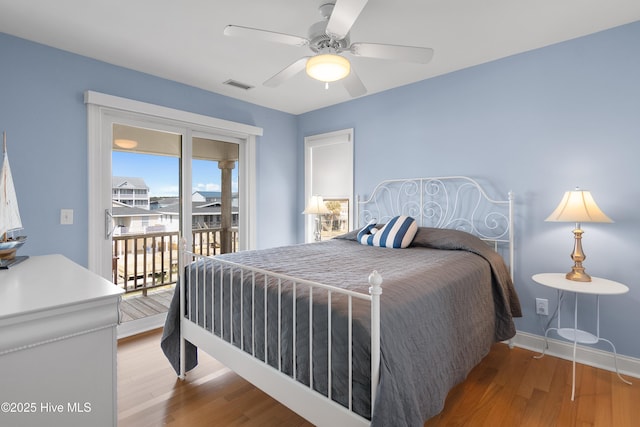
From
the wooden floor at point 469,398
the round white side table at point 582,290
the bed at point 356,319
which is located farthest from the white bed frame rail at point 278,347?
the round white side table at point 582,290

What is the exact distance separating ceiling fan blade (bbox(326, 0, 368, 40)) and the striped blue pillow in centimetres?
163

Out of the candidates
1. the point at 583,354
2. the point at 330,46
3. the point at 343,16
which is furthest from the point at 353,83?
the point at 583,354

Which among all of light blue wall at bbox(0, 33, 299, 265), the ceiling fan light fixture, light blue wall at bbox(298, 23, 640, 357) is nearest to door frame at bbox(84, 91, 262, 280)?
light blue wall at bbox(0, 33, 299, 265)

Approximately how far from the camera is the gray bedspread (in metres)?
1.21

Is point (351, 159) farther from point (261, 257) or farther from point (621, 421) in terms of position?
point (621, 421)

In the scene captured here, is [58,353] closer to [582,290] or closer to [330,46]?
[330,46]

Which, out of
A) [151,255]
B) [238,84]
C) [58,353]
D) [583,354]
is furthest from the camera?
[151,255]

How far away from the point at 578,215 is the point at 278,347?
206 centimetres

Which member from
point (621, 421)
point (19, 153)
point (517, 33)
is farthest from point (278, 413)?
point (517, 33)

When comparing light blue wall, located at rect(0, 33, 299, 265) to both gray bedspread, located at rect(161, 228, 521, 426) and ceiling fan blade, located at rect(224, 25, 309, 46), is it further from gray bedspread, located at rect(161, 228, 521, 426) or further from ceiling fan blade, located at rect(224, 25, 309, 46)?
ceiling fan blade, located at rect(224, 25, 309, 46)

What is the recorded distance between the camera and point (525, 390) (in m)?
2.03

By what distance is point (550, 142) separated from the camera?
253 centimetres

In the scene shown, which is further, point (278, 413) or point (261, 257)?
point (261, 257)

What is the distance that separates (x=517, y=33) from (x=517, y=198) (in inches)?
49.1
